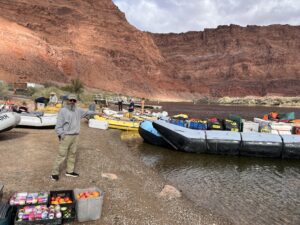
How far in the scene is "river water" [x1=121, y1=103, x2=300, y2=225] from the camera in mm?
8766

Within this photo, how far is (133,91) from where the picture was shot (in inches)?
4397

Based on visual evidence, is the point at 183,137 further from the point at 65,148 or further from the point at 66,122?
the point at 66,122

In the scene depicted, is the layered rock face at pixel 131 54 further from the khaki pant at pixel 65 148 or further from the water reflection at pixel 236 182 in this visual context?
the khaki pant at pixel 65 148

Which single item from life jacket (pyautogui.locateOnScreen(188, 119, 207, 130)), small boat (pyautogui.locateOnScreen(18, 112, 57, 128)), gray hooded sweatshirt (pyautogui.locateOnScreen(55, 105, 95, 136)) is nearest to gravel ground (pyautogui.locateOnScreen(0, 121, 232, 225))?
gray hooded sweatshirt (pyautogui.locateOnScreen(55, 105, 95, 136))

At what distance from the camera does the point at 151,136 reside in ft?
61.4

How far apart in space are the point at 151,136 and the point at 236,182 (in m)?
7.65

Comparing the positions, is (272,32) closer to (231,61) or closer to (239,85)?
(231,61)

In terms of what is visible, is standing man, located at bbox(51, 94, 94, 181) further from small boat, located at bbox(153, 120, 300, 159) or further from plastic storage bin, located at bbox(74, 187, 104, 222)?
small boat, located at bbox(153, 120, 300, 159)

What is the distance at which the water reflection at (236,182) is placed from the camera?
8805mm

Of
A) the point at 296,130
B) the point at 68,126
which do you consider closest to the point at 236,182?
the point at 68,126

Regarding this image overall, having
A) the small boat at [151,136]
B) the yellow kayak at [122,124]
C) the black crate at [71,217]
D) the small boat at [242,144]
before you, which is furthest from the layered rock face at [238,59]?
the black crate at [71,217]

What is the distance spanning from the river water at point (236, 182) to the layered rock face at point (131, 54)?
6557 centimetres

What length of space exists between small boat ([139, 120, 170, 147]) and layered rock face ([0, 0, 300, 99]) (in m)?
60.6

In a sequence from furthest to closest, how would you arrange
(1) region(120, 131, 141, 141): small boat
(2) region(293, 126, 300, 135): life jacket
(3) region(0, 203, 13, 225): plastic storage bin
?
(1) region(120, 131, 141, 141): small boat → (2) region(293, 126, 300, 135): life jacket → (3) region(0, 203, 13, 225): plastic storage bin
